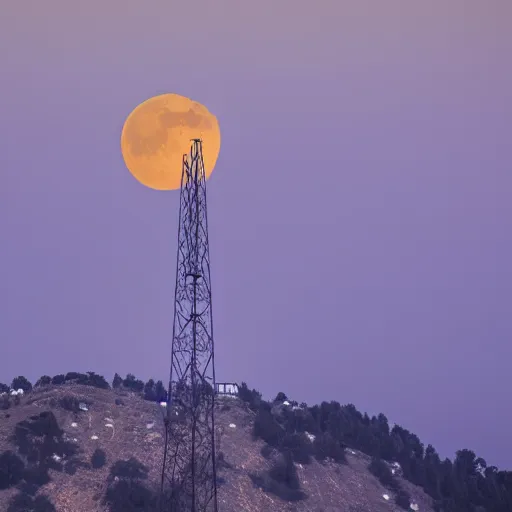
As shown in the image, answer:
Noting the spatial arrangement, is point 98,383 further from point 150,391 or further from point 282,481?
point 282,481

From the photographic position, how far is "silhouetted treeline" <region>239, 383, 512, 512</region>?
2867 inches

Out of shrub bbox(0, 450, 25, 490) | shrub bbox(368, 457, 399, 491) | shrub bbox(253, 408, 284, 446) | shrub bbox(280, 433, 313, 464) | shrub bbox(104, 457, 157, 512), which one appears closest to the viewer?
shrub bbox(104, 457, 157, 512)

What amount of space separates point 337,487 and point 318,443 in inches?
324

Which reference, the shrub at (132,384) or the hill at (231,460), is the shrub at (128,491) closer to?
the hill at (231,460)

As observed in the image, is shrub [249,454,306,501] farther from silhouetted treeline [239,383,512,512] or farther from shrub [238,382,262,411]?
shrub [238,382,262,411]

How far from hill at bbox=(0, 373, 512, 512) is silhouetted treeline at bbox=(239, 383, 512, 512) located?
15cm

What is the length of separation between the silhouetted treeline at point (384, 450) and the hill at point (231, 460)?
0.48 feet

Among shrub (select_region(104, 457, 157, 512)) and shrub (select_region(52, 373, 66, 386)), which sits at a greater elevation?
shrub (select_region(52, 373, 66, 386))

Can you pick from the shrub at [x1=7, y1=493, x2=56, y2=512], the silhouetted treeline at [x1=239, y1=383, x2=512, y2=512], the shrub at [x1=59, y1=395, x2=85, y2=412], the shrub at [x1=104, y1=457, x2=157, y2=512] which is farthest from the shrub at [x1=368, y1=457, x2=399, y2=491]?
the shrub at [x1=7, y1=493, x2=56, y2=512]

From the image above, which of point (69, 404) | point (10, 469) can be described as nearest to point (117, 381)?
point (69, 404)

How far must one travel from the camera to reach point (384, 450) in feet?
271

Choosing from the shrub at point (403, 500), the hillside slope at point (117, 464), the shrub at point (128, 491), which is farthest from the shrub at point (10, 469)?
the shrub at point (403, 500)

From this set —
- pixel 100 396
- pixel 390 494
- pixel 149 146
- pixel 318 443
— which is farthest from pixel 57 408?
pixel 149 146

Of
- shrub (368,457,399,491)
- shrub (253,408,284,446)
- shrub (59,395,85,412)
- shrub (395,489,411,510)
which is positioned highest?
shrub (59,395,85,412)
